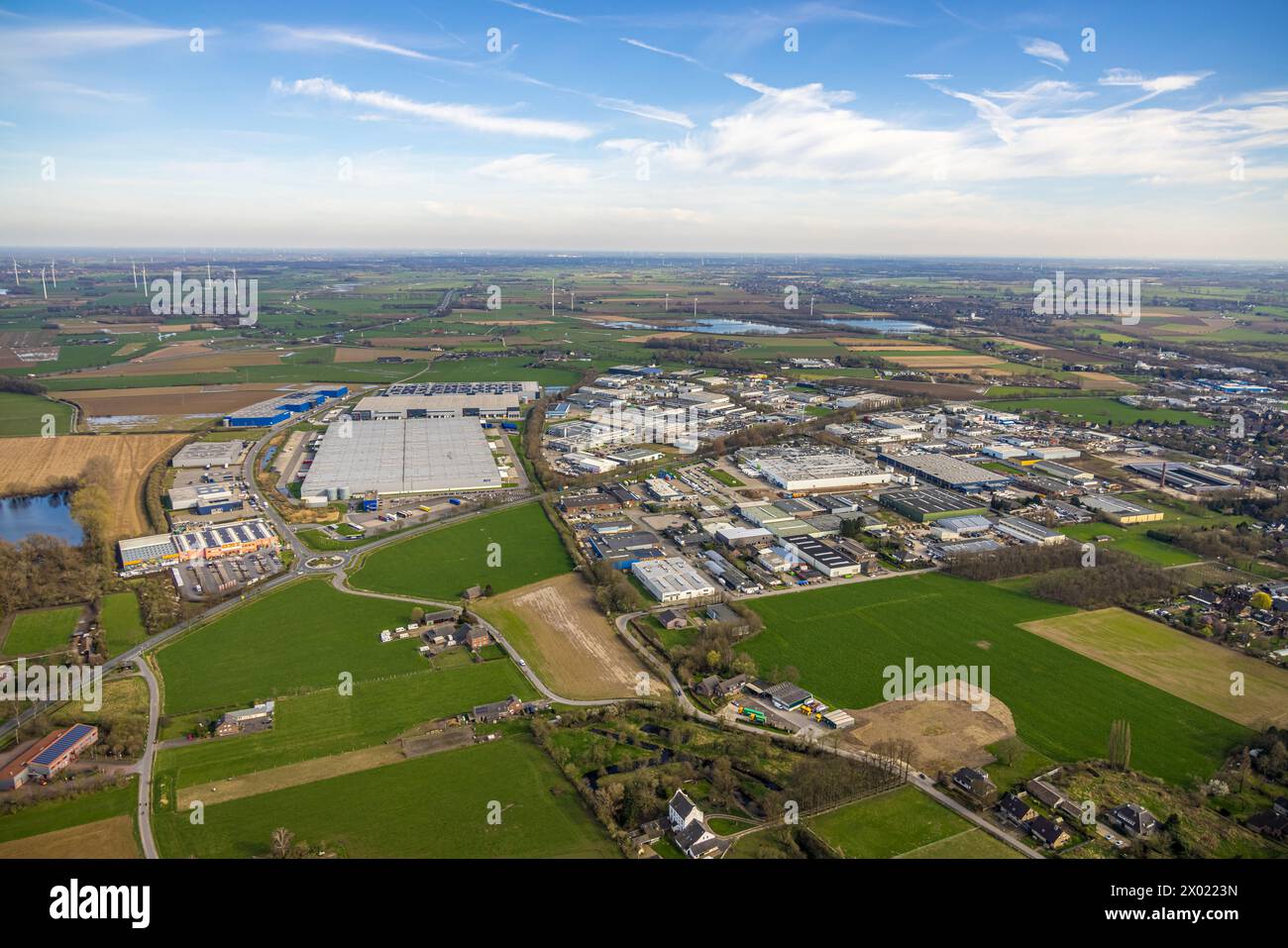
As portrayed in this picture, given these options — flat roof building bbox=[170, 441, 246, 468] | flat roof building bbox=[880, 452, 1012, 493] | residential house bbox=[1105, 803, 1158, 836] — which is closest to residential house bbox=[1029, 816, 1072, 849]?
residential house bbox=[1105, 803, 1158, 836]

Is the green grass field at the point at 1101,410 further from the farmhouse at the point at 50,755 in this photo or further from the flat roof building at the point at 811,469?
the farmhouse at the point at 50,755

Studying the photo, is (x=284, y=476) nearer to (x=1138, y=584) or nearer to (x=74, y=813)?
(x=74, y=813)

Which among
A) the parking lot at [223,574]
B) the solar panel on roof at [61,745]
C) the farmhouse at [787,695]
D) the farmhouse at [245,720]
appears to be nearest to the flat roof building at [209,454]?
the parking lot at [223,574]

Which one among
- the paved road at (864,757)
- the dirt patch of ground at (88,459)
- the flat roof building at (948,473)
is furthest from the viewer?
the flat roof building at (948,473)

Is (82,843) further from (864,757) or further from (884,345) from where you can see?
(884,345)

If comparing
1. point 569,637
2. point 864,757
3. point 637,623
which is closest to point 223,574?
point 569,637

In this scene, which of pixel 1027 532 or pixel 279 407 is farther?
pixel 279 407
